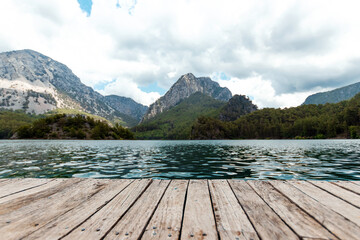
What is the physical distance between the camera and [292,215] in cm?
347

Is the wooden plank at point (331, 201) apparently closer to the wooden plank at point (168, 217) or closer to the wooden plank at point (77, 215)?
the wooden plank at point (168, 217)

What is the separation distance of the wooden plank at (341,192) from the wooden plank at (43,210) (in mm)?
6305

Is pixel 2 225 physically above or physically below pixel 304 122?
below

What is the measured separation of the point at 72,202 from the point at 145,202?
1.74 metres

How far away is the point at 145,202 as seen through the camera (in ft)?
13.9

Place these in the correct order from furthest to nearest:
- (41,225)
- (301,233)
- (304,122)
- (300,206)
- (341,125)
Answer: (304,122)
(341,125)
(300,206)
(41,225)
(301,233)

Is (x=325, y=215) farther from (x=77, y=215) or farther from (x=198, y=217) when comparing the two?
(x=77, y=215)

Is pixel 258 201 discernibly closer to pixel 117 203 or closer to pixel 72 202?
pixel 117 203

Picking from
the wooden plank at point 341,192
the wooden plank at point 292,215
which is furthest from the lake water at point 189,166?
the wooden plank at point 292,215

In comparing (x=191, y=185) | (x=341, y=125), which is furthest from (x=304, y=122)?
(x=191, y=185)

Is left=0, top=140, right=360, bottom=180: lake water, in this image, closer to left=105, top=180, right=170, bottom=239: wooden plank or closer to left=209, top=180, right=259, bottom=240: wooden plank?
left=105, top=180, right=170, bottom=239: wooden plank

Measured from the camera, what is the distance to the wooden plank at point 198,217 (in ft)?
9.09

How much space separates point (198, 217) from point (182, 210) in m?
0.46

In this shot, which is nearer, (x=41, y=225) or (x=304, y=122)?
(x=41, y=225)
